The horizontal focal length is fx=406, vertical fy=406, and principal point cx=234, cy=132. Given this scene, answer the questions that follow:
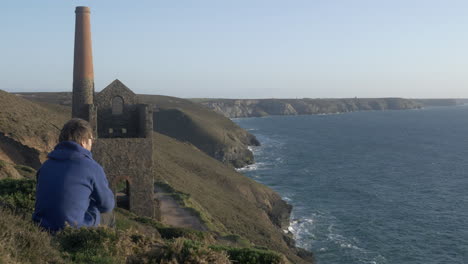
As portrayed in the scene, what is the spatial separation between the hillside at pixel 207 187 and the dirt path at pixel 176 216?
2.33 feet

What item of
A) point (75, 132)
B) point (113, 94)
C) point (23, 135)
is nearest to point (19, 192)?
point (75, 132)

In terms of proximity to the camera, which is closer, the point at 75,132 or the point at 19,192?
the point at 75,132

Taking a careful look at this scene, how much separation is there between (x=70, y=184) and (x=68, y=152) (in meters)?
0.47

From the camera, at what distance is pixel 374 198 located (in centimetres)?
5059

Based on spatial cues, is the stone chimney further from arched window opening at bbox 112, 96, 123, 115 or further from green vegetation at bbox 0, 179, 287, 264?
green vegetation at bbox 0, 179, 287, 264

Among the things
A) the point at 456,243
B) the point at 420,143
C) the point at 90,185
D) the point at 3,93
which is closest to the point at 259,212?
the point at 456,243

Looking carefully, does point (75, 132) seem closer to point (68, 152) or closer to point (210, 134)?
point (68, 152)

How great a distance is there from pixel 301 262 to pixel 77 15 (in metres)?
23.0

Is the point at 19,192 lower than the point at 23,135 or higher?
lower

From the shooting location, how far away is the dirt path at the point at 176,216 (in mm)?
26639

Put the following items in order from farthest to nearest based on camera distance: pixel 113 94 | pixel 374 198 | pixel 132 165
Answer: pixel 374 198
pixel 113 94
pixel 132 165

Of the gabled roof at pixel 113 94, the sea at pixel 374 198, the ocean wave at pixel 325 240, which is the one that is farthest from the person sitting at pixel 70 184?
the ocean wave at pixel 325 240

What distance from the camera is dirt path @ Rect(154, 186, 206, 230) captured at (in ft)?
87.4

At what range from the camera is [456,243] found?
36.1m
